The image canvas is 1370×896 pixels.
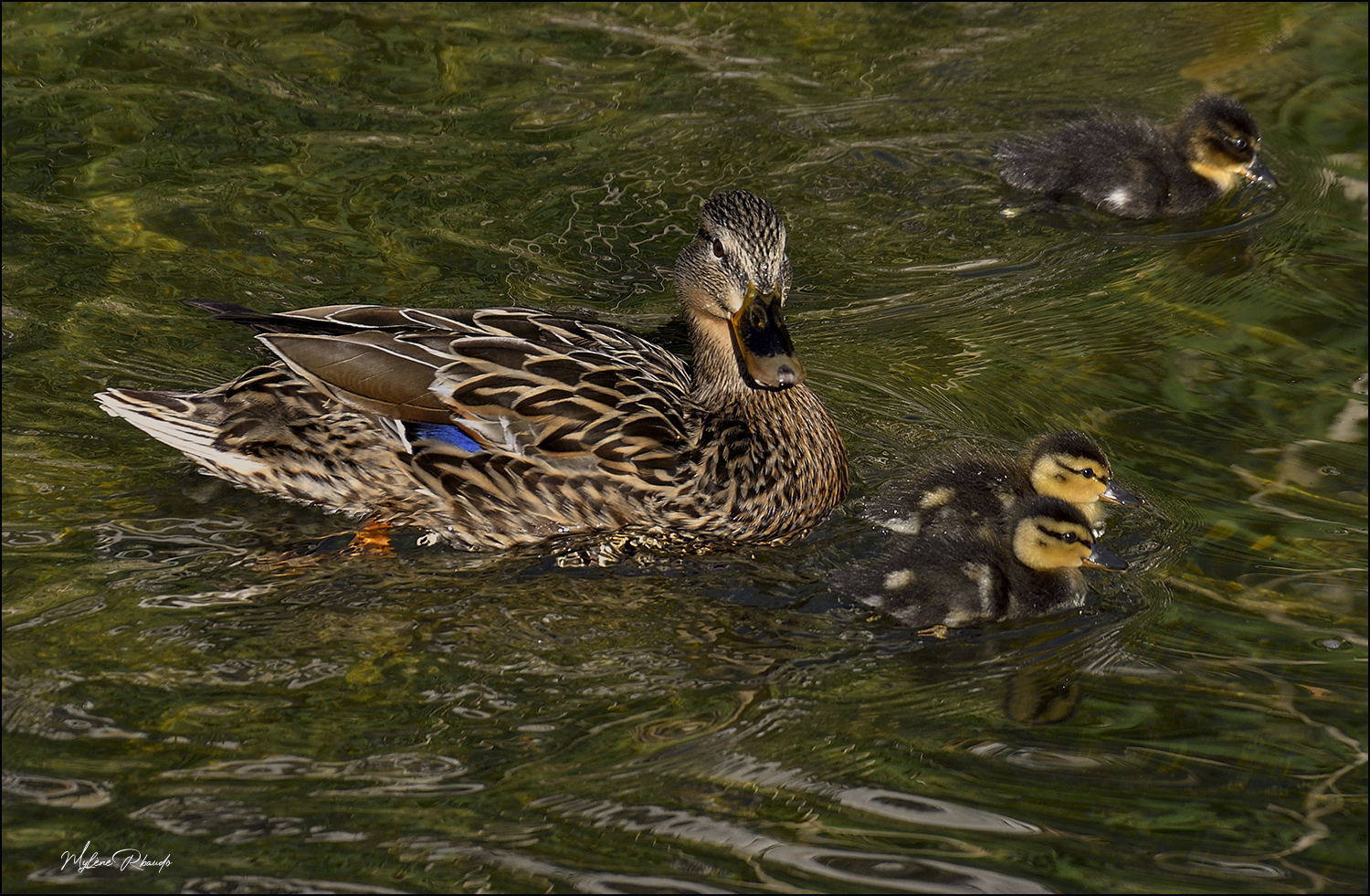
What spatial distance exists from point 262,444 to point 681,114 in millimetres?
3097

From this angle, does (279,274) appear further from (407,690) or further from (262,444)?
(407,690)

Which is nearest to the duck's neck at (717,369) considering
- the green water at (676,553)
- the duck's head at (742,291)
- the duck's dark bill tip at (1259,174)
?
the duck's head at (742,291)

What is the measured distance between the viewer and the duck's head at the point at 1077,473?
173 inches

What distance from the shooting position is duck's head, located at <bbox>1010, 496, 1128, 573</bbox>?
4.20m

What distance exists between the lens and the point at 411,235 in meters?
6.04

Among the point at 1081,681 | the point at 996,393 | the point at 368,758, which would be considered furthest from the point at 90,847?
the point at 996,393

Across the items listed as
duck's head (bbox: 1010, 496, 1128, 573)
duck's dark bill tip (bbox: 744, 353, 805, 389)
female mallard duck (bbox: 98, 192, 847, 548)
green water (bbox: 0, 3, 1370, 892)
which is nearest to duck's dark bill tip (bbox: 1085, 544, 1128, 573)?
duck's head (bbox: 1010, 496, 1128, 573)

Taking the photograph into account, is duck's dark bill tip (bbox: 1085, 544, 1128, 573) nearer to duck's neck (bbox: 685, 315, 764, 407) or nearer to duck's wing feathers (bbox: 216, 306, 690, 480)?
duck's neck (bbox: 685, 315, 764, 407)

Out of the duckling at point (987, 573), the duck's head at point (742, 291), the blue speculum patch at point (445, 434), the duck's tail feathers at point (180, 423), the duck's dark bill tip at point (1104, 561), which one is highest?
the duck's head at point (742, 291)

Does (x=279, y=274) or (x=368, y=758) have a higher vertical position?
(x=279, y=274)

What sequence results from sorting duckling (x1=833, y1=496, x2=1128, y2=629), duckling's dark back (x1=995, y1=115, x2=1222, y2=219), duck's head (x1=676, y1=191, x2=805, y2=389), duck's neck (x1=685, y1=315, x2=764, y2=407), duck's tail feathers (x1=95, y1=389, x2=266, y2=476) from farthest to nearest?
duckling's dark back (x1=995, y1=115, x2=1222, y2=219) < duck's neck (x1=685, y1=315, x2=764, y2=407) < duck's tail feathers (x1=95, y1=389, x2=266, y2=476) < duck's head (x1=676, y1=191, x2=805, y2=389) < duckling (x1=833, y1=496, x2=1128, y2=629)

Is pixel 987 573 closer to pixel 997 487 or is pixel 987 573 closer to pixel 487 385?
pixel 997 487

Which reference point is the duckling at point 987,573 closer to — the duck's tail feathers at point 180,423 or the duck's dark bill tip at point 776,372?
the duck's dark bill tip at point 776,372

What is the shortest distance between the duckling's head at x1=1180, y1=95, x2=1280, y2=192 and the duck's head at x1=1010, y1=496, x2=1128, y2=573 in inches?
107
